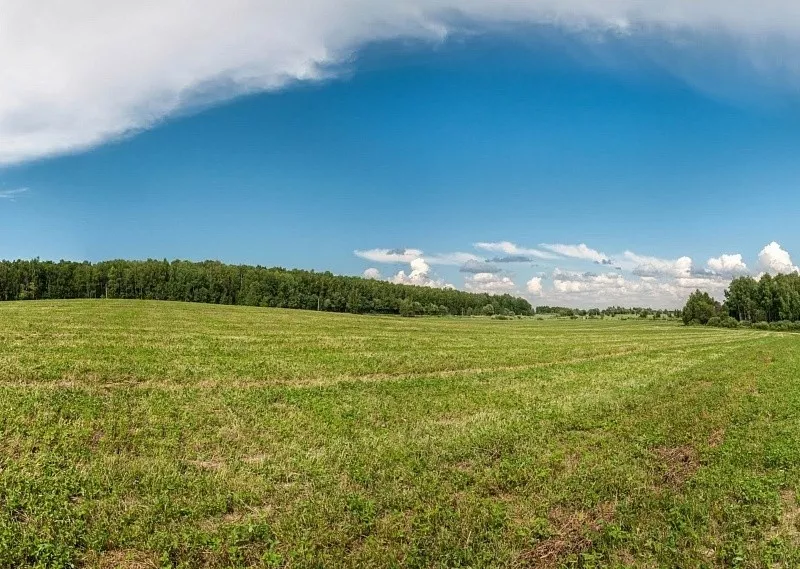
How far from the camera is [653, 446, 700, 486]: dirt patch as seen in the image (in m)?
10.9

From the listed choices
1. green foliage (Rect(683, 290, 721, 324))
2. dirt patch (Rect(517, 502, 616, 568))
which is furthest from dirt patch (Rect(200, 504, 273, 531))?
green foliage (Rect(683, 290, 721, 324))

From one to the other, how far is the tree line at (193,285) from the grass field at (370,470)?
13424cm

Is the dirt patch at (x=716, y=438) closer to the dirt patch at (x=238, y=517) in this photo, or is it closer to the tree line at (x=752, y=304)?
the dirt patch at (x=238, y=517)

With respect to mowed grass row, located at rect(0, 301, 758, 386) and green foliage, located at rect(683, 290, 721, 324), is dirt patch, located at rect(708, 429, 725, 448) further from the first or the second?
green foliage, located at rect(683, 290, 721, 324)

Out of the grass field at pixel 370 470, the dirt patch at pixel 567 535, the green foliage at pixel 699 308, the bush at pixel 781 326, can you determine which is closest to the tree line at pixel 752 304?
the green foliage at pixel 699 308

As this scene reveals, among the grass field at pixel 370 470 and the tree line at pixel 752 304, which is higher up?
the tree line at pixel 752 304

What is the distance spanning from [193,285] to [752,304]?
164414mm

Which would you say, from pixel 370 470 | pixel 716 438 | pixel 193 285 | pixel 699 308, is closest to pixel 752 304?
pixel 699 308

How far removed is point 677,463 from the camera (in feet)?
39.2

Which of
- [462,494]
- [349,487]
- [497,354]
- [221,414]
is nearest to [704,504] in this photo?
[462,494]

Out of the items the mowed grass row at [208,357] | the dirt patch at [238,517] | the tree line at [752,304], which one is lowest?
the dirt patch at [238,517]

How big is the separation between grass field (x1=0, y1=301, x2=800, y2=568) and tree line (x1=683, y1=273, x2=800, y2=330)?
486ft

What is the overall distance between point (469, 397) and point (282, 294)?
456 feet

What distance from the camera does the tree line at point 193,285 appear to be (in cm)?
13912
